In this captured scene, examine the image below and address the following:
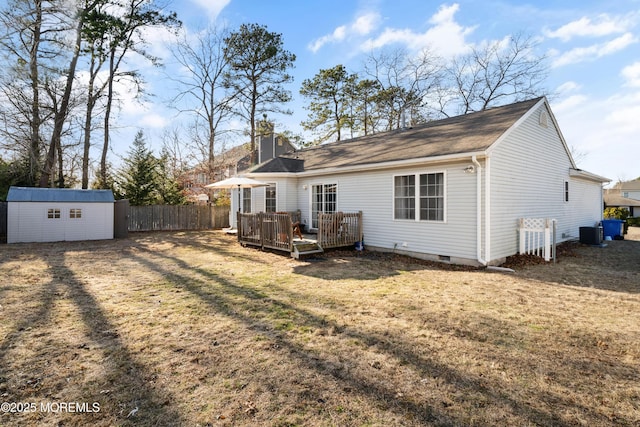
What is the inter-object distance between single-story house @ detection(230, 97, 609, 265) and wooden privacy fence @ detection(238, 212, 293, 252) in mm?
2257

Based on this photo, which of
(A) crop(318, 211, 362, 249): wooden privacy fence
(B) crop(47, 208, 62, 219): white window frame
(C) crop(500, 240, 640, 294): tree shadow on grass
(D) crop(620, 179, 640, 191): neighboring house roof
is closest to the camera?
(C) crop(500, 240, 640, 294): tree shadow on grass

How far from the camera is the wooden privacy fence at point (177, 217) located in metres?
16.8

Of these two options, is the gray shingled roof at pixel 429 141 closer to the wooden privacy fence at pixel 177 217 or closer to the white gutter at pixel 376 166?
the white gutter at pixel 376 166

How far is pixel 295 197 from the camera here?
1334 cm

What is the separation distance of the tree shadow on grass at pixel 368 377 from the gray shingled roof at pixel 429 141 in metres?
5.82

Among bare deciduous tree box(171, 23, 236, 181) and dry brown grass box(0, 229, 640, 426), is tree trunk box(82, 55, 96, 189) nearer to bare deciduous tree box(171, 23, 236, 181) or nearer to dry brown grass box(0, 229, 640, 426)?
bare deciduous tree box(171, 23, 236, 181)

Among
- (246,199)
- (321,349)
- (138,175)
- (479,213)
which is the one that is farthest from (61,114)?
(479,213)

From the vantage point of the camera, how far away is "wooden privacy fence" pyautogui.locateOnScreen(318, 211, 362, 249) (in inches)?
377

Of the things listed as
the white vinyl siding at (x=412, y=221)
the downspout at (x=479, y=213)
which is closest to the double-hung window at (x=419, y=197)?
the white vinyl siding at (x=412, y=221)

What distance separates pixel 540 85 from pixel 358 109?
40.5 ft

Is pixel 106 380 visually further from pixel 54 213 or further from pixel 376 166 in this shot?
pixel 54 213

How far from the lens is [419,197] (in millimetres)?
8969

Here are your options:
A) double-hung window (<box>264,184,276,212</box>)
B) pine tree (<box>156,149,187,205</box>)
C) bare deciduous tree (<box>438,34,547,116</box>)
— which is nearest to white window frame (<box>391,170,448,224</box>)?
double-hung window (<box>264,184,276,212</box>)

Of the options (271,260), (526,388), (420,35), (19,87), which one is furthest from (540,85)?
(19,87)
